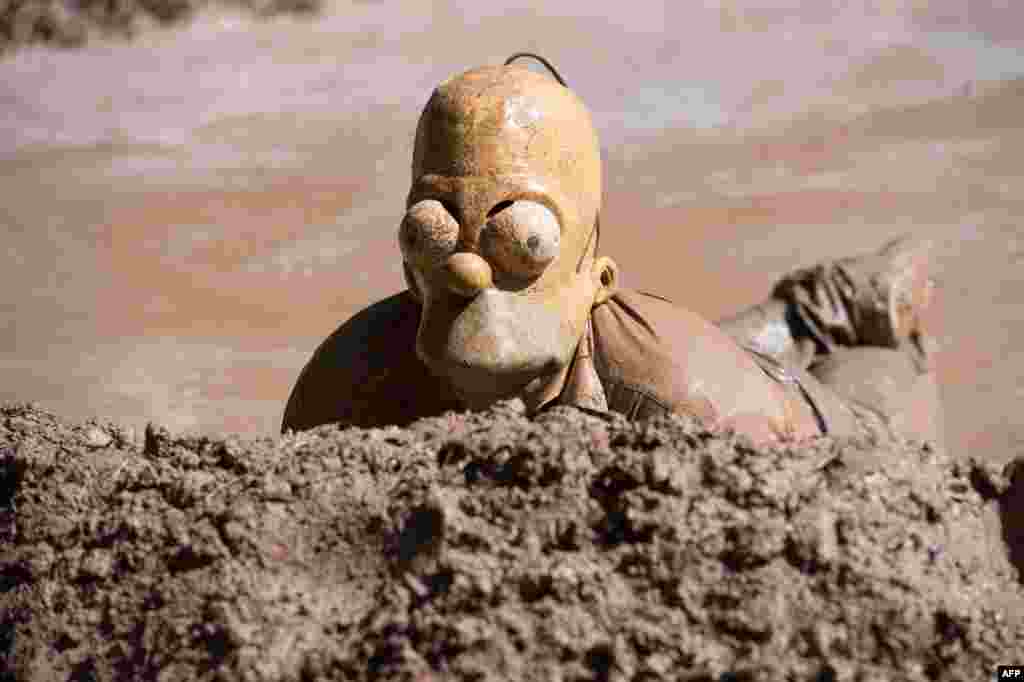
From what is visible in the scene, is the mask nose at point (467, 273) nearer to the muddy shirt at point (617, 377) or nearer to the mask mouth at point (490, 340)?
the mask mouth at point (490, 340)

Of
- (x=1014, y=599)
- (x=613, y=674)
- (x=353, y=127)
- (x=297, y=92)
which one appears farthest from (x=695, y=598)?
(x=297, y=92)

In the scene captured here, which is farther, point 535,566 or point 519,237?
point 519,237

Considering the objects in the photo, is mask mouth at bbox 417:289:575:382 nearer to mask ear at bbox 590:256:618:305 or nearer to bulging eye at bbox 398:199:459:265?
bulging eye at bbox 398:199:459:265

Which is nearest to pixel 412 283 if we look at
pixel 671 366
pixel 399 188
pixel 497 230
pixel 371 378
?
pixel 371 378

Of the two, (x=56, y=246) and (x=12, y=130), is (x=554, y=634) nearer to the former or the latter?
(x=56, y=246)

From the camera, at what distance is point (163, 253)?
6461mm

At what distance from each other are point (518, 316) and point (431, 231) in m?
0.20

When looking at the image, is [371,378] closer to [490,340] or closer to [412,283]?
[412,283]

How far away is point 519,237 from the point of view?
2889 mm

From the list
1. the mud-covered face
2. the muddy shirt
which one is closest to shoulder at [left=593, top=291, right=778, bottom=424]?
the muddy shirt

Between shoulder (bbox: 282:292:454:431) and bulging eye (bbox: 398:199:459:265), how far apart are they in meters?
0.28

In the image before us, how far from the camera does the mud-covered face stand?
2896 mm

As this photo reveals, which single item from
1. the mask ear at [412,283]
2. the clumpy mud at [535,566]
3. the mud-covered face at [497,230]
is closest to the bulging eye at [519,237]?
the mud-covered face at [497,230]

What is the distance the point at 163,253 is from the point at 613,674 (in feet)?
15.7
